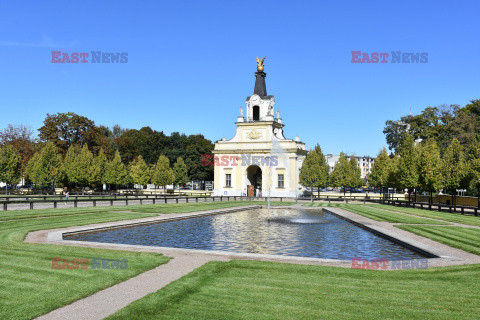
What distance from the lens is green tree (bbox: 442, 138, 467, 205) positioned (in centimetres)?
3956

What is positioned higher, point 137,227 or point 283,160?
point 283,160

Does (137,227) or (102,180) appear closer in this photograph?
(137,227)

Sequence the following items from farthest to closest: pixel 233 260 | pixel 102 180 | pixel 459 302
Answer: pixel 102 180
pixel 233 260
pixel 459 302

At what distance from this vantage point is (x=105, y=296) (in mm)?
8469

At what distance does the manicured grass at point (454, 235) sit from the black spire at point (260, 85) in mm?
56625

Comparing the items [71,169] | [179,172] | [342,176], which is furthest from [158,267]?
[179,172]

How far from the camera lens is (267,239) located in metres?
18.6

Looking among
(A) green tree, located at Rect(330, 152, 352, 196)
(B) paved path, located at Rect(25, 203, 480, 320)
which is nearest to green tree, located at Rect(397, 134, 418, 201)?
(A) green tree, located at Rect(330, 152, 352, 196)

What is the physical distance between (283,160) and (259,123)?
817 centimetres

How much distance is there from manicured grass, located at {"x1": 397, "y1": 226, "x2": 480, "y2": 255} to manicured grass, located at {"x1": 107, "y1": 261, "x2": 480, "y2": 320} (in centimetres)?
472

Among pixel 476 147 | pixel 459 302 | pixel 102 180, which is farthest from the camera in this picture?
pixel 102 180

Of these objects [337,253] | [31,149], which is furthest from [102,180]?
[337,253]

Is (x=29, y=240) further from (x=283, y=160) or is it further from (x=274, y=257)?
(x=283, y=160)

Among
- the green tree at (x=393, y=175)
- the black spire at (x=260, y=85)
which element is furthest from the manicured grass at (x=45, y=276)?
the black spire at (x=260, y=85)
